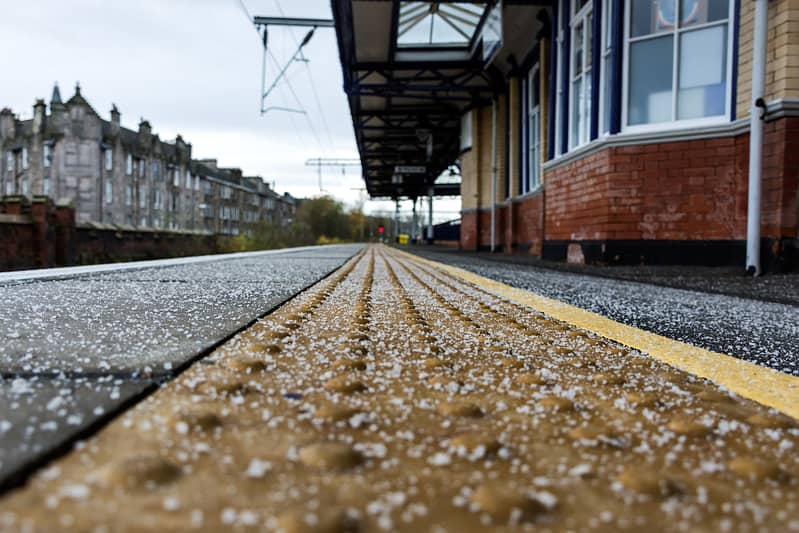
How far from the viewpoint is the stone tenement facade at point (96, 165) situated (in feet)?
143

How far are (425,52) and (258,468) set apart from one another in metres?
16.2

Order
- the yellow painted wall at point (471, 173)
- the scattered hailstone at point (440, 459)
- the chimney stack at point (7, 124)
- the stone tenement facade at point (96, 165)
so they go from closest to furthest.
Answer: the scattered hailstone at point (440, 459) → the yellow painted wall at point (471, 173) → the stone tenement facade at point (96, 165) → the chimney stack at point (7, 124)

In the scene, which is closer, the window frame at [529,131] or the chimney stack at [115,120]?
the window frame at [529,131]

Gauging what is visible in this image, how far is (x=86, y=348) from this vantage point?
1.32 m

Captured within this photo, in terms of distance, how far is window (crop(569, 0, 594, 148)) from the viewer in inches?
339

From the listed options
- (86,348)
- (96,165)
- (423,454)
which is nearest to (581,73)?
(86,348)

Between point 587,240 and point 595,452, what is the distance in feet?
24.1

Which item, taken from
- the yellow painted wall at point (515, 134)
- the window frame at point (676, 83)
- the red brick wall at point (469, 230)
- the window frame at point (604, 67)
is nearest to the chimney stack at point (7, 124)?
the red brick wall at point (469, 230)

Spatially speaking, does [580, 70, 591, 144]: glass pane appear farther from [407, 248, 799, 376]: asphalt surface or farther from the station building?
[407, 248, 799, 376]: asphalt surface

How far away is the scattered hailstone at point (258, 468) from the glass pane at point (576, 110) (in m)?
9.49

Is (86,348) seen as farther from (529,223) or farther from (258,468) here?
(529,223)

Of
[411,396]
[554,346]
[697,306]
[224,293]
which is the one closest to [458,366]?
[411,396]

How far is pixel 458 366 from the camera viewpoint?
50.6 inches

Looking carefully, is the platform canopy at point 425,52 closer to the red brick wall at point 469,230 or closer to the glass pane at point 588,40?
the glass pane at point 588,40
